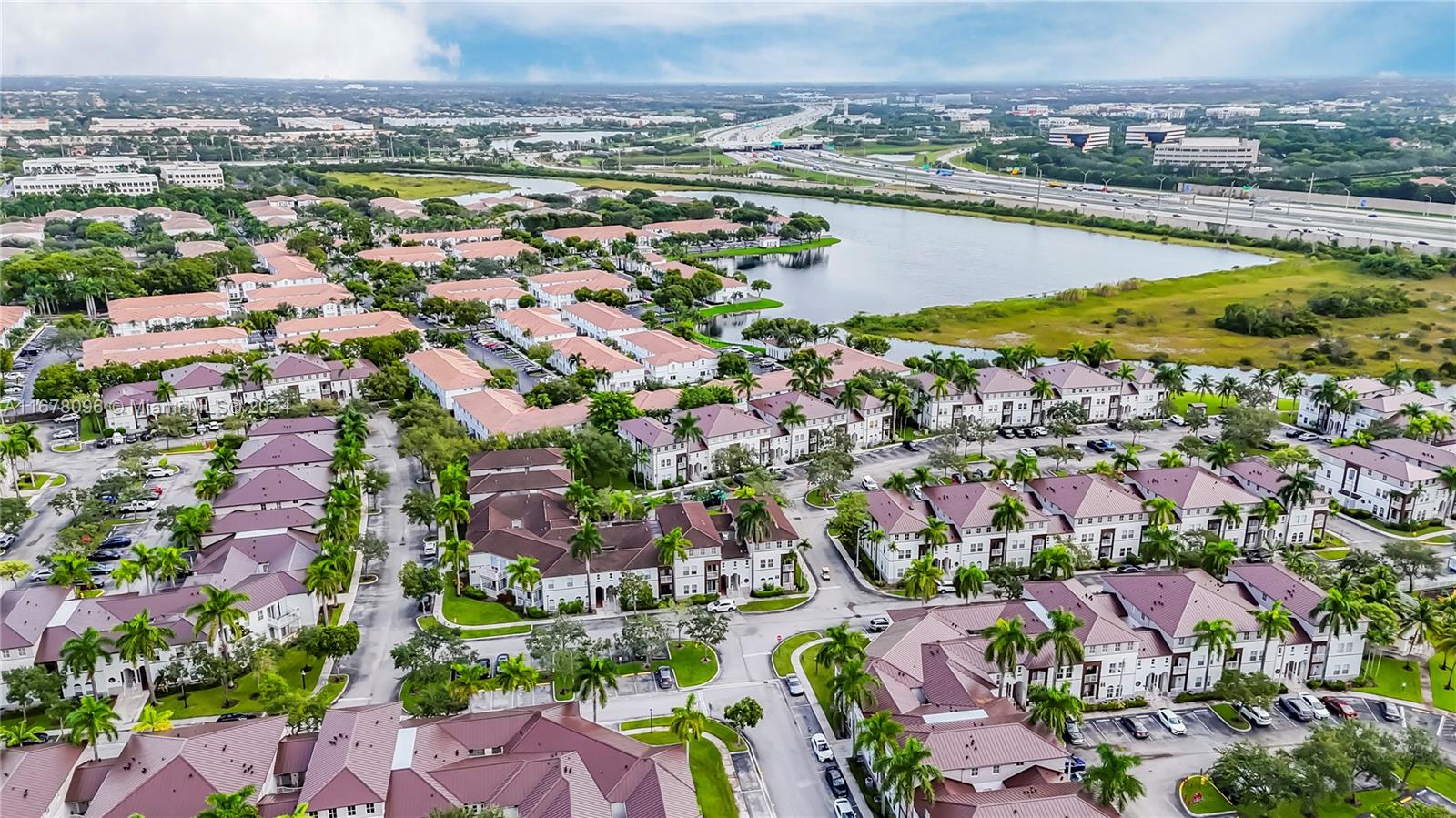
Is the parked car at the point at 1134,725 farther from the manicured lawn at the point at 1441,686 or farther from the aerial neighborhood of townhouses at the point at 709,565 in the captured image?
the manicured lawn at the point at 1441,686

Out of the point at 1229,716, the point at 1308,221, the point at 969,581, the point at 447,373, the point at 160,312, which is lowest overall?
the point at 1229,716

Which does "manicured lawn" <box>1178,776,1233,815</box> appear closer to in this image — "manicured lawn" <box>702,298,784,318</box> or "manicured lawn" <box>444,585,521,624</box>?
"manicured lawn" <box>444,585,521,624</box>

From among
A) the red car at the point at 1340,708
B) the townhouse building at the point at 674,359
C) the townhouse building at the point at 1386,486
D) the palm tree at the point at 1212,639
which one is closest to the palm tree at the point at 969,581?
the palm tree at the point at 1212,639

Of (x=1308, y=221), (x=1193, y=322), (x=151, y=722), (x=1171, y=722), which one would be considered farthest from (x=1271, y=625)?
(x=1308, y=221)

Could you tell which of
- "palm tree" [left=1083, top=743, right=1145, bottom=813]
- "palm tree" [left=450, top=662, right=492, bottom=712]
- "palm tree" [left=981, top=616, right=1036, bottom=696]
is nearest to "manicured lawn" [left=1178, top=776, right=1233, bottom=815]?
"palm tree" [left=1083, top=743, right=1145, bottom=813]

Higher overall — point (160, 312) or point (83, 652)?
point (160, 312)

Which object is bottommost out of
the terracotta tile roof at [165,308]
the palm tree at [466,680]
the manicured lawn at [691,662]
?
the manicured lawn at [691,662]

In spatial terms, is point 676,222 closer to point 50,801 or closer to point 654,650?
point 654,650

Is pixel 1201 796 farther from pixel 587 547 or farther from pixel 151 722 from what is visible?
pixel 151 722

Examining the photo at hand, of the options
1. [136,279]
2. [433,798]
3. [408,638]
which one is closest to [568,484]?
[408,638]
